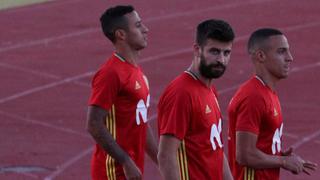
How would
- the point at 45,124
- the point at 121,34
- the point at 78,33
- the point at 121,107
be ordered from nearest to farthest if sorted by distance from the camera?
the point at 121,107 → the point at 121,34 → the point at 45,124 → the point at 78,33

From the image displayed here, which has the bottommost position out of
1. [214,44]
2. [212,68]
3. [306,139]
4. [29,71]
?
[29,71]

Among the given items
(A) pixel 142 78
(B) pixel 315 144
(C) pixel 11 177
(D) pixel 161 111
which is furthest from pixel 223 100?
(D) pixel 161 111

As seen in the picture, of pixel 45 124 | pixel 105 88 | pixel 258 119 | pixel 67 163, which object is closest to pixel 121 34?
pixel 105 88

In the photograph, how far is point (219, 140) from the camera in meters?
6.84

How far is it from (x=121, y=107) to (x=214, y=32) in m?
1.02

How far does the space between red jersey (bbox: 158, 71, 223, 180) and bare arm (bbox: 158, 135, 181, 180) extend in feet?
0.15

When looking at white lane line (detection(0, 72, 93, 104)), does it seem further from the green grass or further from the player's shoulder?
the player's shoulder

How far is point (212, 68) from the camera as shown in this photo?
6.65 m

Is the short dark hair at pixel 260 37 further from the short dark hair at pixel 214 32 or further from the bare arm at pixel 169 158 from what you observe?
the bare arm at pixel 169 158

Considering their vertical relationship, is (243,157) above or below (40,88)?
above

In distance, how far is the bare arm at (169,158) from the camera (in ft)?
21.4

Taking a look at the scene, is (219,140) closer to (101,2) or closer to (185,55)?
(185,55)

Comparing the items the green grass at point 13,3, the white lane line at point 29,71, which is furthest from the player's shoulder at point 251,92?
the green grass at point 13,3

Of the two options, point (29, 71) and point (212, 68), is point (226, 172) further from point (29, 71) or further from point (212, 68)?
point (29, 71)
